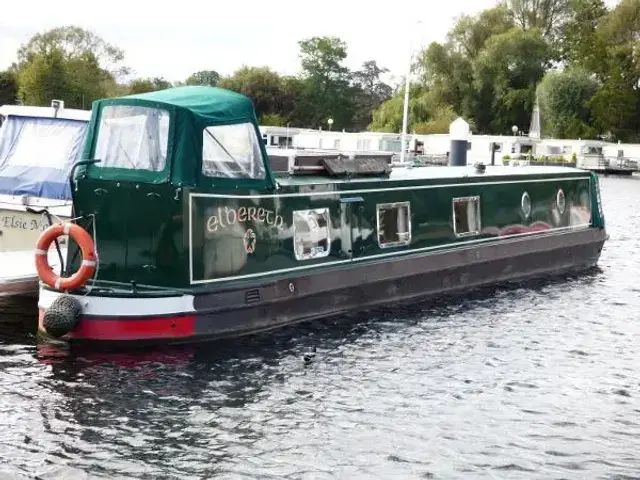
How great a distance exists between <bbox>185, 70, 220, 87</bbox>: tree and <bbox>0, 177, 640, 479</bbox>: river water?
122340mm

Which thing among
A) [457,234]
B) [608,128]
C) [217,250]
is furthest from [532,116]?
[217,250]

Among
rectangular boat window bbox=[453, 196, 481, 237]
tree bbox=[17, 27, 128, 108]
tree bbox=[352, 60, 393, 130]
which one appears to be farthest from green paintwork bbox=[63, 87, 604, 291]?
tree bbox=[352, 60, 393, 130]

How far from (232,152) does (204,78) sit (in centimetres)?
12702

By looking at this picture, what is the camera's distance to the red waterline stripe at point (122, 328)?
12578 millimetres

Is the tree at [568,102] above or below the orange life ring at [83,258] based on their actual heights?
A: above

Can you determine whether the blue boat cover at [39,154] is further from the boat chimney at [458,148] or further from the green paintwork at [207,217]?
the boat chimney at [458,148]

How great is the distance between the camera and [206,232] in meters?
13.1

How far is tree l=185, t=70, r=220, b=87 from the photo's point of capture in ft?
445

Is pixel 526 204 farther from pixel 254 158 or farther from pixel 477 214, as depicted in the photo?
pixel 254 158

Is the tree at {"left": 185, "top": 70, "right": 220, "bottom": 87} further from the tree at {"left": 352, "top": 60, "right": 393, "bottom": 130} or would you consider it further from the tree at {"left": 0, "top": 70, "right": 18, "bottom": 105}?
the tree at {"left": 0, "top": 70, "right": 18, "bottom": 105}

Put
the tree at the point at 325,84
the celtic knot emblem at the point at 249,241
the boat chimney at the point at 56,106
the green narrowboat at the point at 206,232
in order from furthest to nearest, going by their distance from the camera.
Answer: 1. the tree at the point at 325,84
2. the boat chimney at the point at 56,106
3. the celtic knot emblem at the point at 249,241
4. the green narrowboat at the point at 206,232

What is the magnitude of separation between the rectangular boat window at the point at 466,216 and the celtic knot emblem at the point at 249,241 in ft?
19.0

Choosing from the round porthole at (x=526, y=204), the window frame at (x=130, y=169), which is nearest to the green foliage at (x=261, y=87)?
the round porthole at (x=526, y=204)

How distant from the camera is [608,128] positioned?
9056cm
